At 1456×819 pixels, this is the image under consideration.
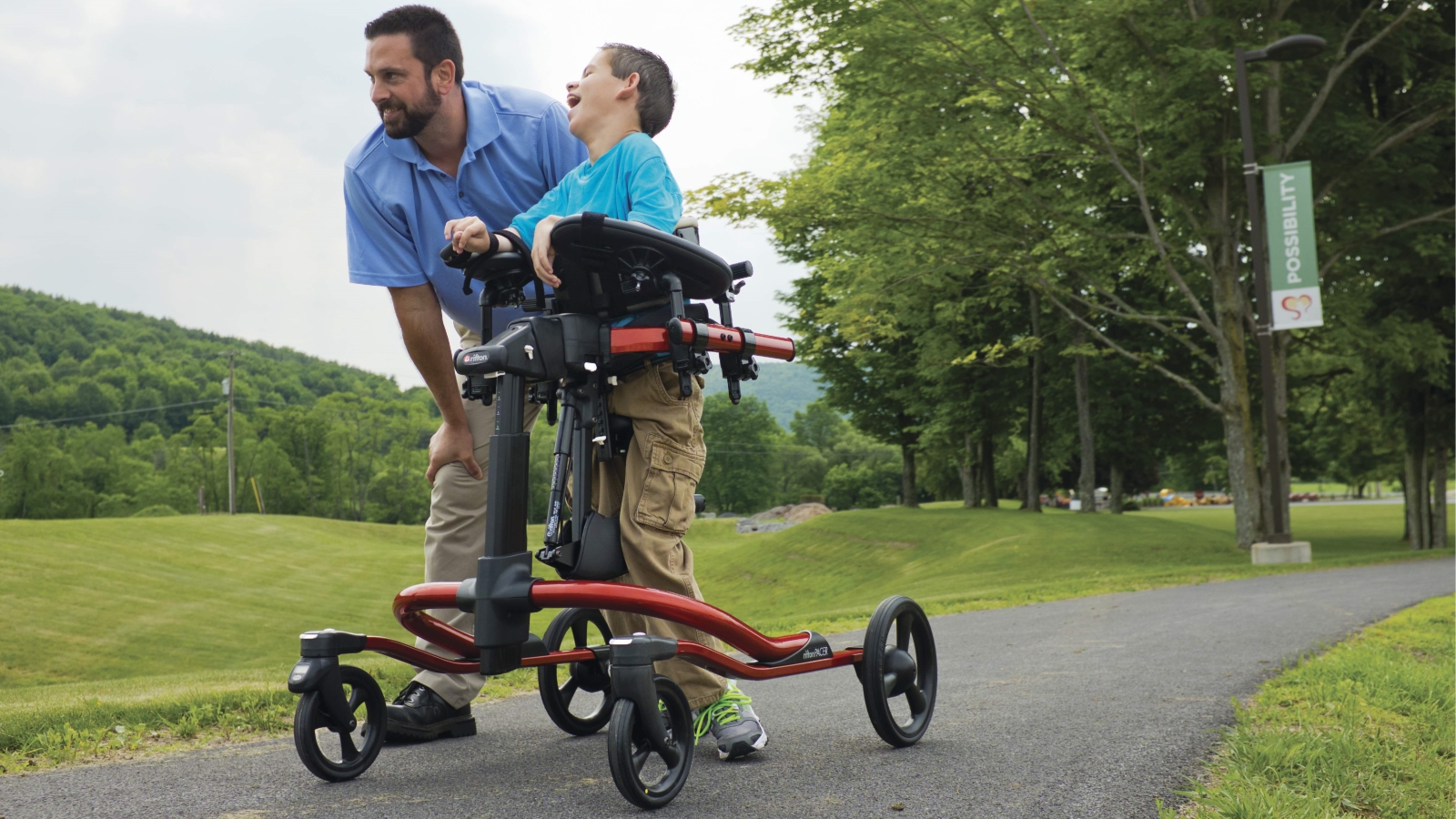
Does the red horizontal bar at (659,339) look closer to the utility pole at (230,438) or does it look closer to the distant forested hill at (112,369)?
the utility pole at (230,438)

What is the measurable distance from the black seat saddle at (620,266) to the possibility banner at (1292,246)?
13.9 m

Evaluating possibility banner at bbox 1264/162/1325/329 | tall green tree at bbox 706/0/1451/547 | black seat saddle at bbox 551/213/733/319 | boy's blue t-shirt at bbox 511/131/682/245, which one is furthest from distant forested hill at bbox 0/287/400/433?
black seat saddle at bbox 551/213/733/319

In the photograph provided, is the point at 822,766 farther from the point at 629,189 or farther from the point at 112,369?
the point at 112,369

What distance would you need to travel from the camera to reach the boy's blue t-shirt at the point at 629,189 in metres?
2.62

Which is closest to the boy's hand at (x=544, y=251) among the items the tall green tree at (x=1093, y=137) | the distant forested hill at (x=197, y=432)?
the tall green tree at (x=1093, y=137)

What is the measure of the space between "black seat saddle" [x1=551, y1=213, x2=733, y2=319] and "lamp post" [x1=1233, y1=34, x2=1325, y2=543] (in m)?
13.6

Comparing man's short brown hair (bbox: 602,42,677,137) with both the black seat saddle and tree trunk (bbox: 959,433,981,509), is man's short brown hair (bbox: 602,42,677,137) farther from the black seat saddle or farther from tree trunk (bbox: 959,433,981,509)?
tree trunk (bbox: 959,433,981,509)

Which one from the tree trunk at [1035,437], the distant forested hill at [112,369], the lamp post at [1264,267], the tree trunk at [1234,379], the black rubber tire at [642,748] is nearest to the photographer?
the black rubber tire at [642,748]

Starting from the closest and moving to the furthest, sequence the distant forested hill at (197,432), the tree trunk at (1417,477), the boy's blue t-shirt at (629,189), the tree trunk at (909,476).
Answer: the boy's blue t-shirt at (629,189) < the tree trunk at (1417,477) < the tree trunk at (909,476) < the distant forested hill at (197,432)

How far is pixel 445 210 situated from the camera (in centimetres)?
349

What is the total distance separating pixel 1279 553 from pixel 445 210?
15074mm

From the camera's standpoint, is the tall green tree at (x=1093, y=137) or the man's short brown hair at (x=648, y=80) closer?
the man's short brown hair at (x=648, y=80)

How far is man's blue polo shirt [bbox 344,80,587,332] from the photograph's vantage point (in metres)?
3.44

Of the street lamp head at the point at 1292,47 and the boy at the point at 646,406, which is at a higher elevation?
the street lamp head at the point at 1292,47
